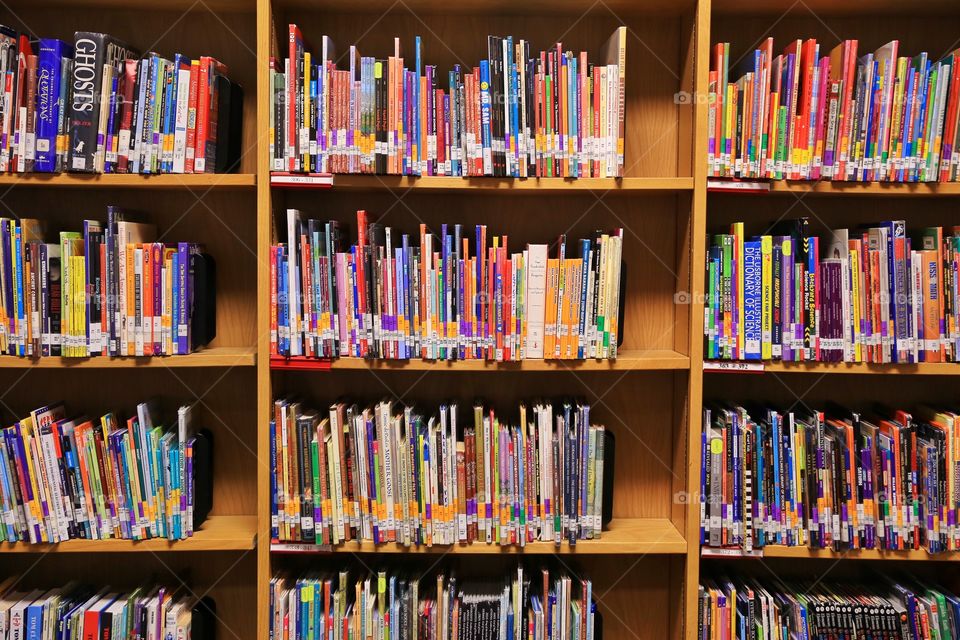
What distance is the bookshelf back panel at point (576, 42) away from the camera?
193cm

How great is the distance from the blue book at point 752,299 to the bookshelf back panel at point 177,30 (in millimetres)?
1430

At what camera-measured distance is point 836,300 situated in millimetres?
1712

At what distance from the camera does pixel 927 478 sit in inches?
67.6

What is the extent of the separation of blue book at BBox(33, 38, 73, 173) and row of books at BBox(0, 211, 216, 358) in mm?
180

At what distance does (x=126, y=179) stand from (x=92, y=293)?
306 millimetres

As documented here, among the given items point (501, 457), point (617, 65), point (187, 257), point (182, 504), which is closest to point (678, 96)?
point (617, 65)

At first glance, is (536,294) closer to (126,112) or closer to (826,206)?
(826,206)

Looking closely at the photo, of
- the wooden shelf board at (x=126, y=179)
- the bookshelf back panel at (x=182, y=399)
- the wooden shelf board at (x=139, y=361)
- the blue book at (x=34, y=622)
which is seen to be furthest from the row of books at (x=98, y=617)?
the wooden shelf board at (x=126, y=179)

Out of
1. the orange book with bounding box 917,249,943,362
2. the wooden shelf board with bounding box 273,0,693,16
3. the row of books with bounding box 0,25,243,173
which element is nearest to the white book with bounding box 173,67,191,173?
the row of books with bounding box 0,25,243,173

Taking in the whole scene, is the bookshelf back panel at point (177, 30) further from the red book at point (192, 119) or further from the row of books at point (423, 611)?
the row of books at point (423, 611)

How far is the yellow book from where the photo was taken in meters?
1.70

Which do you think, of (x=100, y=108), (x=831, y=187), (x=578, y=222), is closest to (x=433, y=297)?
(x=578, y=222)

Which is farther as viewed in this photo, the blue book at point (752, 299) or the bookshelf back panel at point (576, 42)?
the bookshelf back panel at point (576, 42)

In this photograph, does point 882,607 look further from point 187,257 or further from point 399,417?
point 187,257
